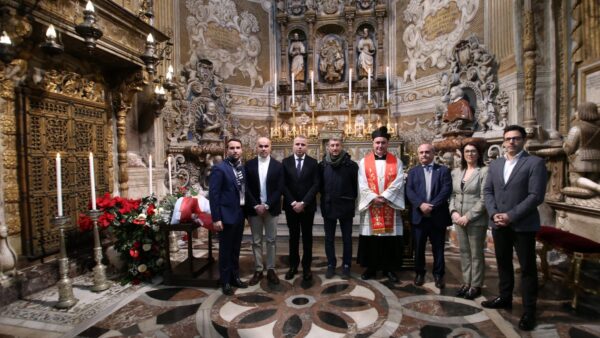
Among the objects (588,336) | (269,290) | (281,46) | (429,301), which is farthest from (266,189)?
(281,46)

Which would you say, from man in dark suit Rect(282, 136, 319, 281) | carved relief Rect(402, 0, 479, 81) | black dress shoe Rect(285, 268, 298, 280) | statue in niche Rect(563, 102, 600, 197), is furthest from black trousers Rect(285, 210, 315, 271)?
carved relief Rect(402, 0, 479, 81)

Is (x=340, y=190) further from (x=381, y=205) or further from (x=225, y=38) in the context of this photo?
(x=225, y=38)

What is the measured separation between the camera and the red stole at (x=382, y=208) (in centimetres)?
351

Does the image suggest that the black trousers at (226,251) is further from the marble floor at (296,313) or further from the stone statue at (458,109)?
the stone statue at (458,109)

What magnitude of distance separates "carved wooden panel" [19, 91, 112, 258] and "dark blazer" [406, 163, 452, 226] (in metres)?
4.28

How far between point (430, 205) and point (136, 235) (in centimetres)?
346

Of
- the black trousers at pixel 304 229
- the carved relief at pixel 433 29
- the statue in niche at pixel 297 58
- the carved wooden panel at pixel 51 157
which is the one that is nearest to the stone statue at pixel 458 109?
the carved relief at pixel 433 29

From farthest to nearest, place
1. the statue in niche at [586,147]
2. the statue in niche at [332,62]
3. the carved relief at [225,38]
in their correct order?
the statue in niche at [332,62]
the carved relief at [225,38]
the statue in niche at [586,147]

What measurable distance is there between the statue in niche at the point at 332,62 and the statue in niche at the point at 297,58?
0.58m

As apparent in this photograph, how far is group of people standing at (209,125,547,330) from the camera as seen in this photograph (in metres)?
2.99

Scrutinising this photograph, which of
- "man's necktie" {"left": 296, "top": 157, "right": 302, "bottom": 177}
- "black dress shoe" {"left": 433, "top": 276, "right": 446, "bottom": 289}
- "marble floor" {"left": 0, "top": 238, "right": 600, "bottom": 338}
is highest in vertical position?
"man's necktie" {"left": 296, "top": 157, "right": 302, "bottom": 177}

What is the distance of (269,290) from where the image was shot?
3.30 metres

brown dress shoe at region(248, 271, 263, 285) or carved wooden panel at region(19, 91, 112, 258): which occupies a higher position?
carved wooden panel at region(19, 91, 112, 258)

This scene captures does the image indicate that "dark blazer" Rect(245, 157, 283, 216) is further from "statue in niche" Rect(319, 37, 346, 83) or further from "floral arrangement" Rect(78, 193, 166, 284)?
"statue in niche" Rect(319, 37, 346, 83)
